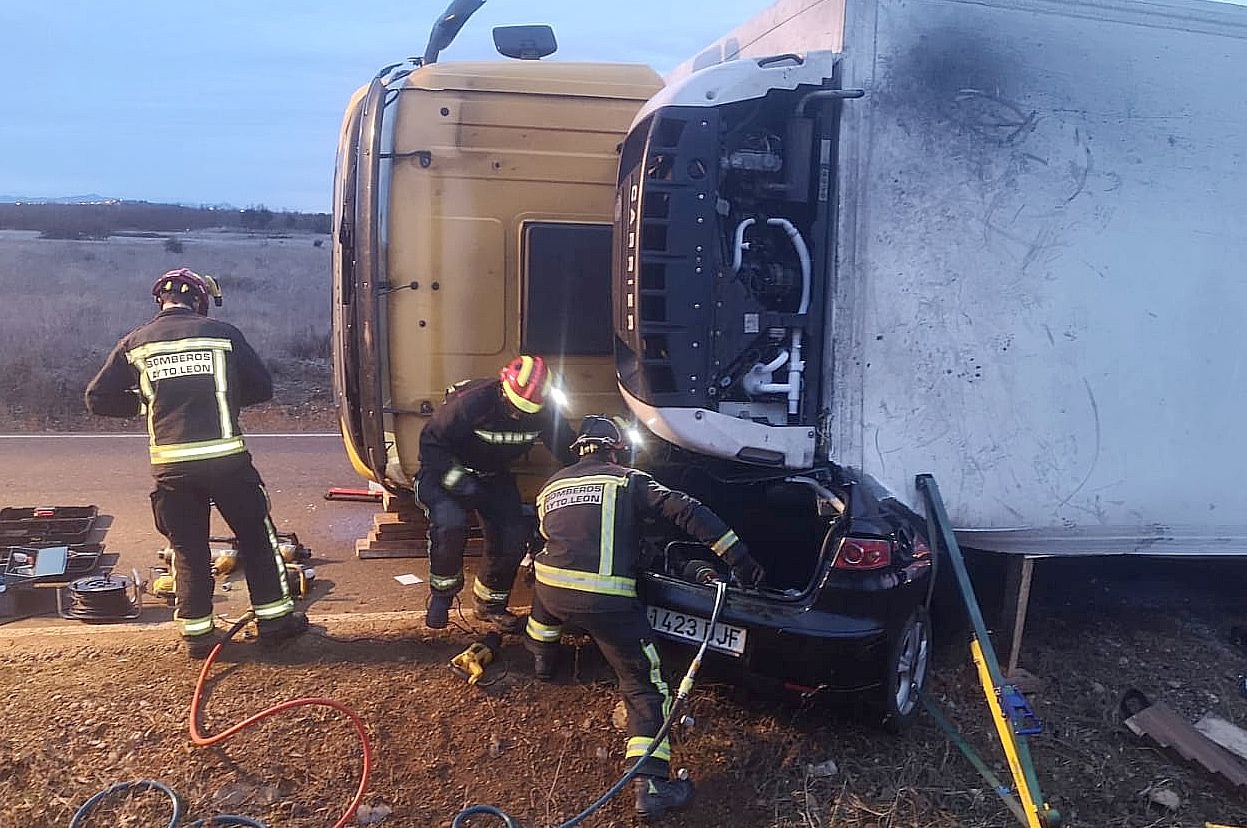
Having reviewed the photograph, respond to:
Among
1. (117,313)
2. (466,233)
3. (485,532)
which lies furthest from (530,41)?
(117,313)

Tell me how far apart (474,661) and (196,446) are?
1.59 meters

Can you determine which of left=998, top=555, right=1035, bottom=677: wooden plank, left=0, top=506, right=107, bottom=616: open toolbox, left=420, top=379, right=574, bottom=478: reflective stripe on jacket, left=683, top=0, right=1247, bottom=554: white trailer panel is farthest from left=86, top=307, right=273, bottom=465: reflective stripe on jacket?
left=998, top=555, right=1035, bottom=677: wooden plank

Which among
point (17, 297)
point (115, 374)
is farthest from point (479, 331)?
point (17, 297)

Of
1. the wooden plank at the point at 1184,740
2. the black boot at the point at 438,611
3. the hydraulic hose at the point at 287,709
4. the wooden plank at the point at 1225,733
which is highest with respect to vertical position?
the black boot at the point at 438,611

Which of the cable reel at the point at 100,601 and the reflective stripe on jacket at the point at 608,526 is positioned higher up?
the reflective stripe on jacket at the point at 608,526

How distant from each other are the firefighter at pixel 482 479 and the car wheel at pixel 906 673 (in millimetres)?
1891

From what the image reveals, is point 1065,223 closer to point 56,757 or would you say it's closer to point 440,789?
point 440,789

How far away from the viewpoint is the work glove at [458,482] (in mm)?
4895

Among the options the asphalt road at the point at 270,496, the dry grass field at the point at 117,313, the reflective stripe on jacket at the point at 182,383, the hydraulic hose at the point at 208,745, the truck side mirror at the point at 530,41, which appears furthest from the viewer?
the dry grass field at the point at 117,313

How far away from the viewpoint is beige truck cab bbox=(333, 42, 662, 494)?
192 inches

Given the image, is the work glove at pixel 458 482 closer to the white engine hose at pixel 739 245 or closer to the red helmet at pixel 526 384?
the red helmet at pixel 526 384

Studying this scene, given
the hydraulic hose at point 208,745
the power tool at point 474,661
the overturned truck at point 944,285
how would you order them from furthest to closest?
the power tool at point 474,661 < the overturned truck at point 944,285 < the hydraulic hose at point 208,745

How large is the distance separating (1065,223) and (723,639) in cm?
221

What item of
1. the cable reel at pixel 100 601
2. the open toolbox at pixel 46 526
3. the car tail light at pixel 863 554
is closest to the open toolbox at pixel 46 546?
the open toolbox at pixel 46 526
